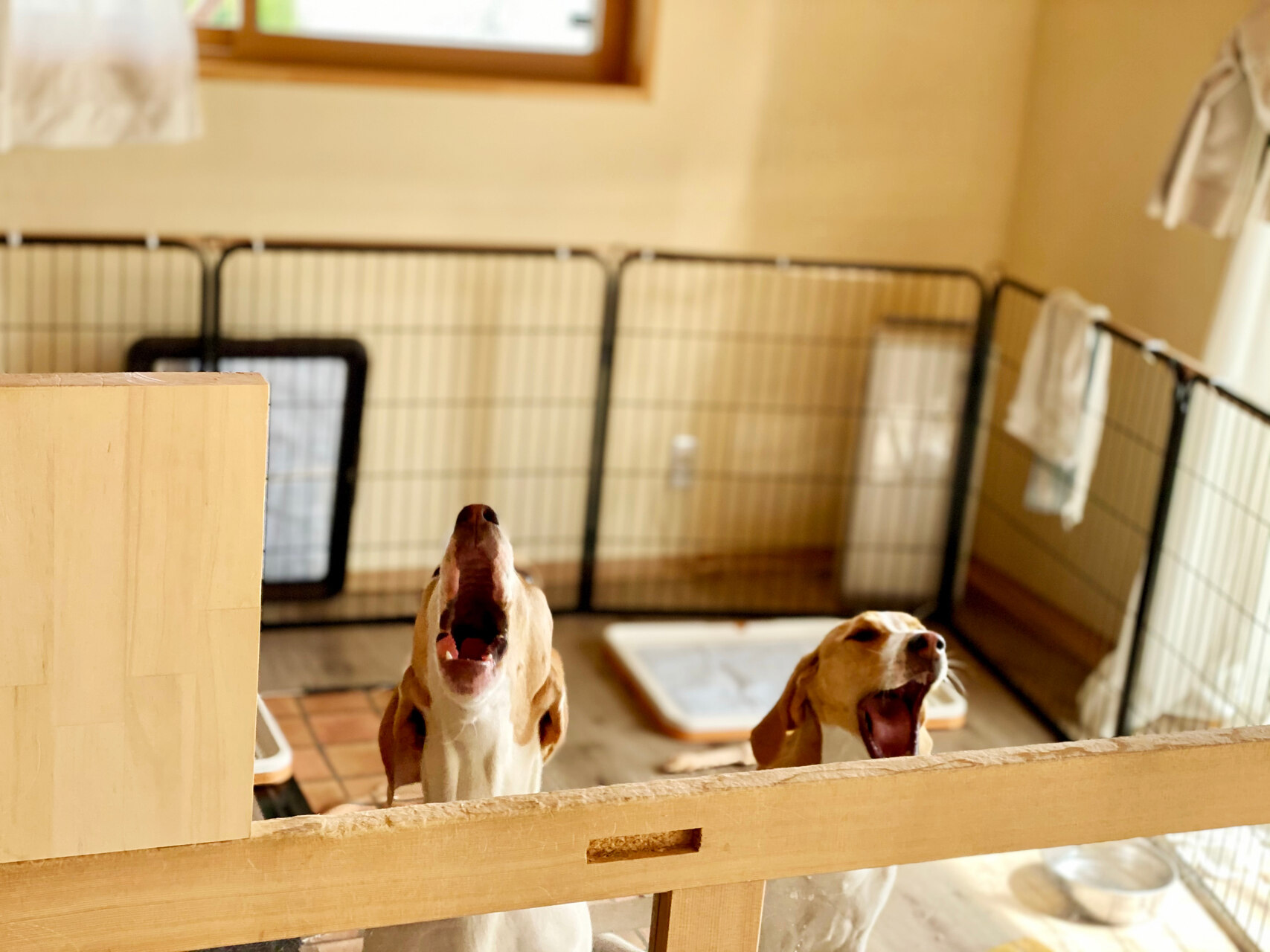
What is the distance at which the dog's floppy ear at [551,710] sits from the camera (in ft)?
3.98

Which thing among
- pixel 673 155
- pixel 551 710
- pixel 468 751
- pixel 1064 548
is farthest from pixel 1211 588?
pixel 468 751

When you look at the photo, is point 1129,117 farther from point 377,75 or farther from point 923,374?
point 377,75

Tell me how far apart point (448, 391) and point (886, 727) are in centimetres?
264

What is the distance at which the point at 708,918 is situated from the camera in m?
0.99

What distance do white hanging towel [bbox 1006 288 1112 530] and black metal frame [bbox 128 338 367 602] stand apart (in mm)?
1569

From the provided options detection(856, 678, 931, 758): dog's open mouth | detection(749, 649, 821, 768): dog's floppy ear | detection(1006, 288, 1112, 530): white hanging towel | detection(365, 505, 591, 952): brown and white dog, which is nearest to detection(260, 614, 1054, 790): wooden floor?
detection(1006, 288, 1112, 530): white hanging towel

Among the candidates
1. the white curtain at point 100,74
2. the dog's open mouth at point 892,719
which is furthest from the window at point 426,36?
the dog's open mouth at point 892,719

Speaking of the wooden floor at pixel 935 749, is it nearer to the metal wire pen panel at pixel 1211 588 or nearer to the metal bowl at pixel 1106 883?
the metal bowl at pixel 1106 883

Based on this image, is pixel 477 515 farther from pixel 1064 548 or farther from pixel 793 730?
pixel 1064 548

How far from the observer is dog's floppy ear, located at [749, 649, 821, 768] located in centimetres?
132

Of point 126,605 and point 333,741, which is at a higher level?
point 126,605

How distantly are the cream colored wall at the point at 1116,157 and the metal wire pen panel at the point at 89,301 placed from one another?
88.0 inches

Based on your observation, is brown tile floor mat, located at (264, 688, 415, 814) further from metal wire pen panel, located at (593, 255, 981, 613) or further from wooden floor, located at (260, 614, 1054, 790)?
metal wire pen panel, located at (593, 255, 981, 613)

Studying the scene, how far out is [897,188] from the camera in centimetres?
408
